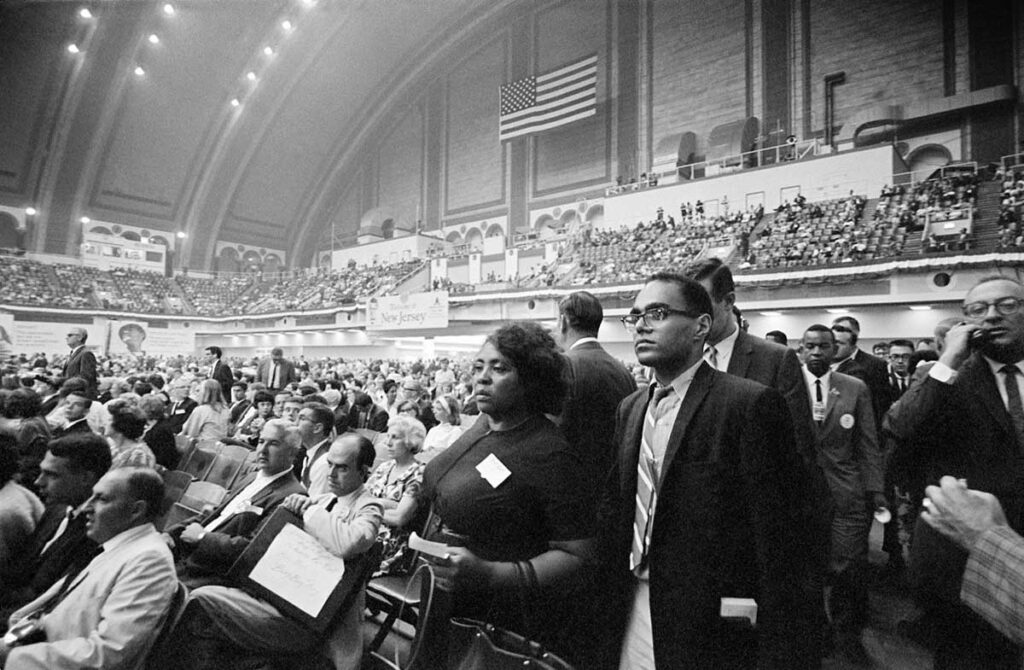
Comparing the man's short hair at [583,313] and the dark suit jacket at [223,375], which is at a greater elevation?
A: the man's short hair at [583,313]

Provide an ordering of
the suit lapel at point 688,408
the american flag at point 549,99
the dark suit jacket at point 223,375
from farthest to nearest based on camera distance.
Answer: the american flag at point 549,99, the dark suit jacket at point 223,375, the suit lapel at point 688,408

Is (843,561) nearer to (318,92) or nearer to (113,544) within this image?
(113,544)

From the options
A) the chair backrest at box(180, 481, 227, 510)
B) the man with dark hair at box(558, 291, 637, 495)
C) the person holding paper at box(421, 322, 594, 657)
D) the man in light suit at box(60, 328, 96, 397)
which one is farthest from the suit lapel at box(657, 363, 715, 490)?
the man in light suit at box(60, 328, 96, 397)

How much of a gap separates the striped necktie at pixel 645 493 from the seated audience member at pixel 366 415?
16.2ft

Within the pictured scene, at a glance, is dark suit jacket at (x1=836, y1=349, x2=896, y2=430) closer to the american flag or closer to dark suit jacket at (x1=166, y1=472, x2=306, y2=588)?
dark suit jacket at (x1=166, y1=472, x2=306, y2=588)

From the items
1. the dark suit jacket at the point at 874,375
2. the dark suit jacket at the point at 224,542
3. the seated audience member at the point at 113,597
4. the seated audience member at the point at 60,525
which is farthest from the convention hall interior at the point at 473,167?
the seated audience member at the point at 113,597

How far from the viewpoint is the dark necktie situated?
161 centimetres

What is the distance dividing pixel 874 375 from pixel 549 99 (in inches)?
967

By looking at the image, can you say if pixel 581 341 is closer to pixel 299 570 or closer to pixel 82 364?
pixel 299 570

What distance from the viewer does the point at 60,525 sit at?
2.60 meters

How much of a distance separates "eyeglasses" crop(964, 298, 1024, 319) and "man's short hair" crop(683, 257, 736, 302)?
2.50 feet

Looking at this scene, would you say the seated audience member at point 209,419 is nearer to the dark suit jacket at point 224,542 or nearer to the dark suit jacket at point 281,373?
the dark suit jacket at point 281,373

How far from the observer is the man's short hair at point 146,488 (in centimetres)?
209

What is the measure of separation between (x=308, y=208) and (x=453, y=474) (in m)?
38.9
